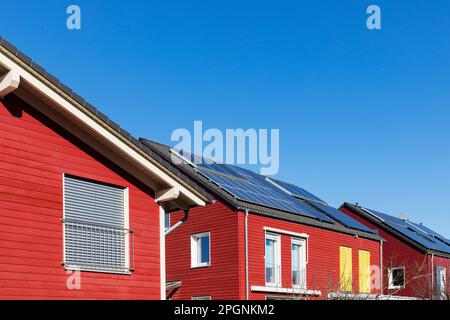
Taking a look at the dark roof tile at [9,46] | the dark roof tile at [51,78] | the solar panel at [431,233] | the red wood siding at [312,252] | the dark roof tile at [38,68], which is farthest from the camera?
the solar panel at [431,233]

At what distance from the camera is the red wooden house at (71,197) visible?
12.6 metres

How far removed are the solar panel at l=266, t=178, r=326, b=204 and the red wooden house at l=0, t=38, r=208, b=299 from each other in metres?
20.9

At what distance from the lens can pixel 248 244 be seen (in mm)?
27750

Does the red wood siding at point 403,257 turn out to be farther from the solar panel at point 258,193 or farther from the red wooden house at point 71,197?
the red wooden house at point 71,197

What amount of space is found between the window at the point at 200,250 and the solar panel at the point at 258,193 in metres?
2.47

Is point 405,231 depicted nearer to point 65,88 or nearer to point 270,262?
point 270,262

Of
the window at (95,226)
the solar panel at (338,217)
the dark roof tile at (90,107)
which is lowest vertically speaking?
the window at (95,226)

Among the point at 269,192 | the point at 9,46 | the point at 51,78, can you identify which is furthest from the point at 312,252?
the point at 9,46

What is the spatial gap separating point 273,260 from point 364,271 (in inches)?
345

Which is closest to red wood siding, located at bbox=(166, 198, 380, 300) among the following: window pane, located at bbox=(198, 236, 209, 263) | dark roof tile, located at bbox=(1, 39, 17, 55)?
window pane, located at bbox=(198, 236, 209, 263)

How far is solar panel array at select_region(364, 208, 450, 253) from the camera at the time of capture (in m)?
42.8

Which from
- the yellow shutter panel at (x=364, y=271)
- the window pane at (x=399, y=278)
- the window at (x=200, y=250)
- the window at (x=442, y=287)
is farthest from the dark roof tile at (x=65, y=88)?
the window pane at (x=399, y=278)

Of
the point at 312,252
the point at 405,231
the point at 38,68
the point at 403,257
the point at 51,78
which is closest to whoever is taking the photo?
the point at 38,68

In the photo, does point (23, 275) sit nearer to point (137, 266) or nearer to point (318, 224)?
point (137, 266)
